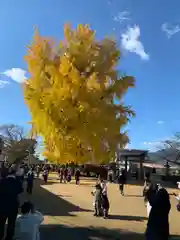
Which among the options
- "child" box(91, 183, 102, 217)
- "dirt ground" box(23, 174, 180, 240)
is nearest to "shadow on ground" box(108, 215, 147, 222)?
"dirt ground" box(23, 174, 180, 240)

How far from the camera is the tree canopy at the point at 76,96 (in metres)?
7.28

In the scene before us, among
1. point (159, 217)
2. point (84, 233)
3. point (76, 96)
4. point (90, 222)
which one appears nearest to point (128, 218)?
point (90, 222)

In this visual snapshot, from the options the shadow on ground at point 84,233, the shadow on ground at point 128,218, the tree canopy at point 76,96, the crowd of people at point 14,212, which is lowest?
the shadow on ground at point 84,233

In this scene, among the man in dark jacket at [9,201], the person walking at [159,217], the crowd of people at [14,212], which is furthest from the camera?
the man in dark jacket at [9,201]

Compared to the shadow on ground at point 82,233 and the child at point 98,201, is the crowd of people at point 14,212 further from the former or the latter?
the child at point 98,201

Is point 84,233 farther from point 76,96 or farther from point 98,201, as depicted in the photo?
point 76,96

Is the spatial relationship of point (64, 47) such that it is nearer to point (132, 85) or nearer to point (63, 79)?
point (63, 79)

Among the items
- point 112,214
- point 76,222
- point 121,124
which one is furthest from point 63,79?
point 112,214

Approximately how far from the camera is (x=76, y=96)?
7281 millimetres

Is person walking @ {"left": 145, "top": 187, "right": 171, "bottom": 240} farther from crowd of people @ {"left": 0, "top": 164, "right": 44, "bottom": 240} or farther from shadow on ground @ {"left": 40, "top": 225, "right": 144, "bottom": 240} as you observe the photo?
shadow on ground @ {"left": 40, "top": 225, "right": 144, "bottom": 240}

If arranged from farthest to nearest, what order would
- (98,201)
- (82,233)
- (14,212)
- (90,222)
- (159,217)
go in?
(98,201)
(90,222)
(82,233)
(14,212)
(159,217)

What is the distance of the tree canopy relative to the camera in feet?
23.9

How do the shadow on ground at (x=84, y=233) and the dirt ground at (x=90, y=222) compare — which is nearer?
the shadow on ground at (x=84, y=233)

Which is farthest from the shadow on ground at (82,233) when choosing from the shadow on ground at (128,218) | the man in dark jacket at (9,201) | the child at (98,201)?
the child at (98,201)
